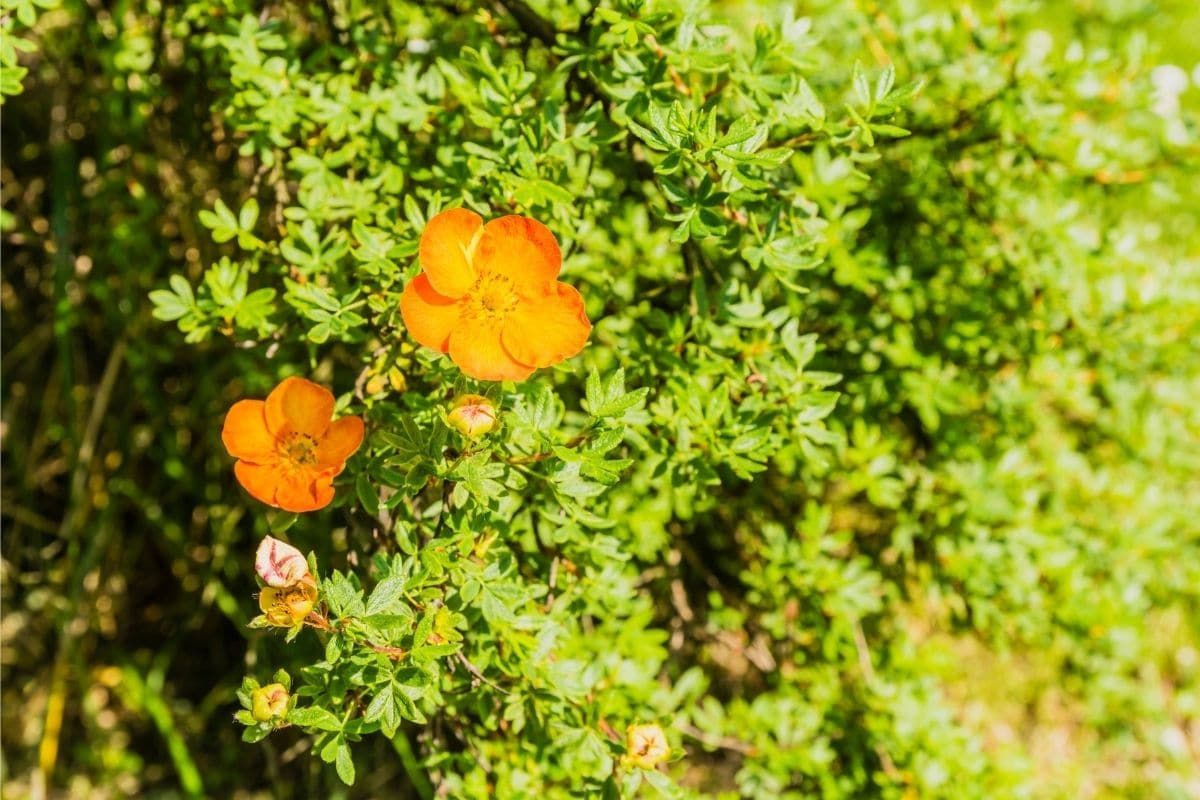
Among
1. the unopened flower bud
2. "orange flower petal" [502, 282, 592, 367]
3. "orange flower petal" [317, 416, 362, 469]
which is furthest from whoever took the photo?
"orange flower petal" [317, 416, 362, 469]

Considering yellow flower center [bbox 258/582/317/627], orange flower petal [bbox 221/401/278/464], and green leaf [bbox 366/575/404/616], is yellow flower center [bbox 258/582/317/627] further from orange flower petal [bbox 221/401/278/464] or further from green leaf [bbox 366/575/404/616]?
orange flower petal [bbox 221/401/278/464]

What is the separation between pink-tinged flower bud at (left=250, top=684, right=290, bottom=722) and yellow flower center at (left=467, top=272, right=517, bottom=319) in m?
0.52

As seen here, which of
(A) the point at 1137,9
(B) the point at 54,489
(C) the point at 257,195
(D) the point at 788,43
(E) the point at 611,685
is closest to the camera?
(D) the point at 788,43

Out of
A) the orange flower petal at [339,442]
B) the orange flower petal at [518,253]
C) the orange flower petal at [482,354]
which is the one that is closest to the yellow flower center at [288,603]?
the orange flower petal at [339,442]

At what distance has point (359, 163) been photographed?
5.34 ft

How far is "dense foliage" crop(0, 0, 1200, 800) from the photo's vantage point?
1355mm

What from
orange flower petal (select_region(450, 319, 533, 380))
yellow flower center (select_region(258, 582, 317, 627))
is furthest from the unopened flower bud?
orange flower petal (select_region(450, 319, 533, 380))

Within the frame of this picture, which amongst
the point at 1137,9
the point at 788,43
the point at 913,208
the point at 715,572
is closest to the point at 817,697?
the point at 715,572

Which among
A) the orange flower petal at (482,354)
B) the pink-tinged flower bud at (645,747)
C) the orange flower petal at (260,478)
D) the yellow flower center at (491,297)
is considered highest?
the yellow flower center at (491,297)

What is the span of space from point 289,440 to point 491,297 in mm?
386

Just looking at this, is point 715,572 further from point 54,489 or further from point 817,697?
point 54,489

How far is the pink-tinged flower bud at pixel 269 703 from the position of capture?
1.10 m

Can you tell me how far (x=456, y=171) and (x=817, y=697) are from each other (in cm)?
134

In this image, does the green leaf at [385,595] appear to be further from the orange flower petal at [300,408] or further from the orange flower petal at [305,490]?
the orange flower petal at [300,408]
